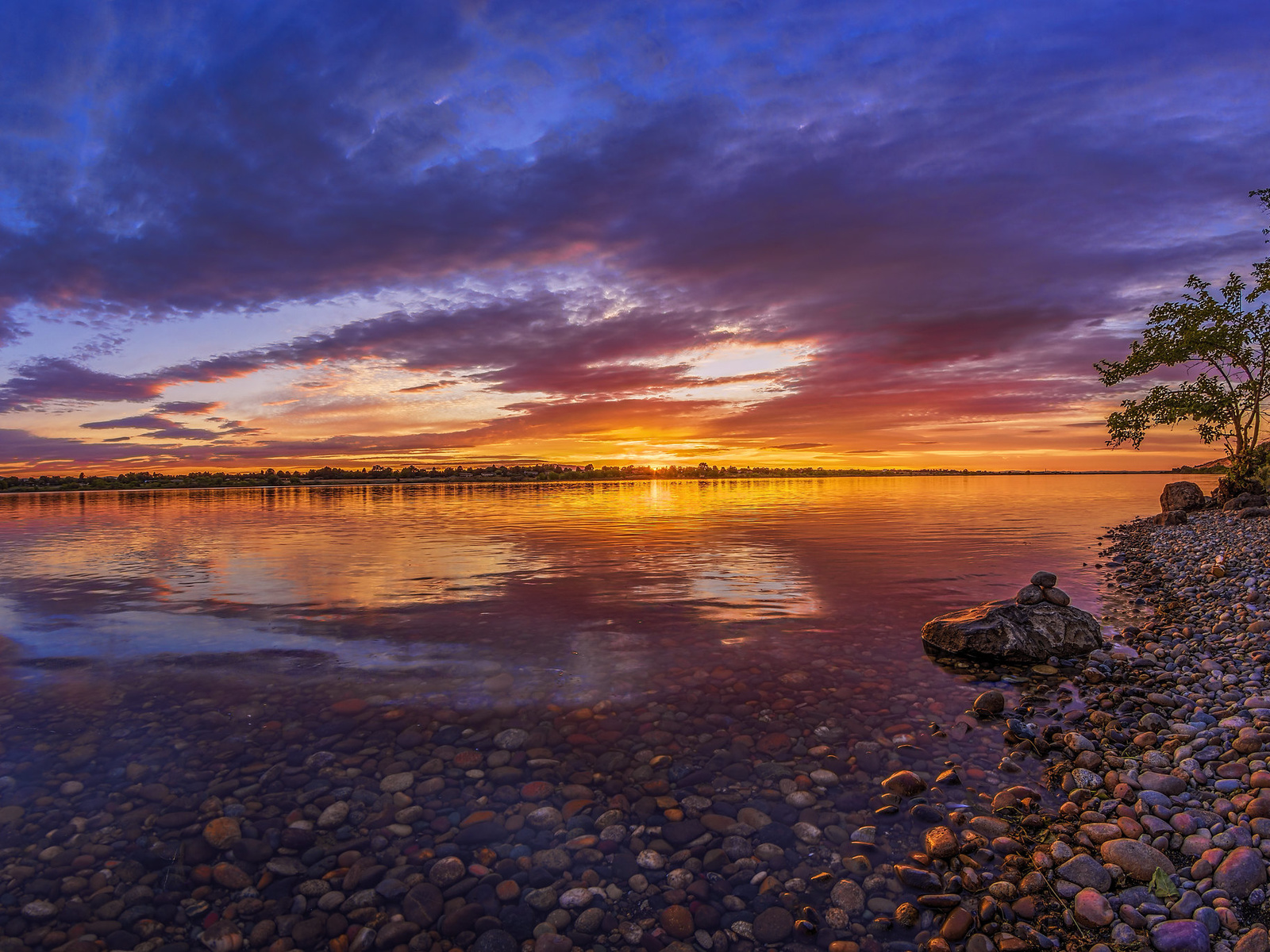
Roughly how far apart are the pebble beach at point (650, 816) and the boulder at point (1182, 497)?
127ft

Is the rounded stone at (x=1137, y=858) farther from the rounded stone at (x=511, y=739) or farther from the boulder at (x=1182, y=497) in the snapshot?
the boulder at (x=1182, y=497)

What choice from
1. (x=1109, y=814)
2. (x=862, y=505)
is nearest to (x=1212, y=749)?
(x=1109, y=814)

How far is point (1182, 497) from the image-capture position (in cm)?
3797

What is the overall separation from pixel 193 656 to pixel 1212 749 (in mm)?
16046

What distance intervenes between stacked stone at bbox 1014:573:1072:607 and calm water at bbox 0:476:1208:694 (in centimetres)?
231

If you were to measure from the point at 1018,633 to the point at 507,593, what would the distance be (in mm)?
12766

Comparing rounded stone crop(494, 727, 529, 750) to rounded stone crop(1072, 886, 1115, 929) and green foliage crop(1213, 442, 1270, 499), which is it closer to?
rounded stone crop(1072, 886, 1115, 929)

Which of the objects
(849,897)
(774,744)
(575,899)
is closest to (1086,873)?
(849,897)

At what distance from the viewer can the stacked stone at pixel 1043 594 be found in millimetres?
11844

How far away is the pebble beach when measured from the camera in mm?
4457

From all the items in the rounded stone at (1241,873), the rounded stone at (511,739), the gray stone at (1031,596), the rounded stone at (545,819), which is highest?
the gray stone at (1031,596)

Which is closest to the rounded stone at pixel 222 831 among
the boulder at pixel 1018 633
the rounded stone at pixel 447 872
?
the rounded stone at pixel 447 872

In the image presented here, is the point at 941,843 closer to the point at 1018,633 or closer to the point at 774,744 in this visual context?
the point at 774,744

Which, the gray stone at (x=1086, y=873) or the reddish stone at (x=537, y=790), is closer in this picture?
the gray stone at (x=1086, y=873)
